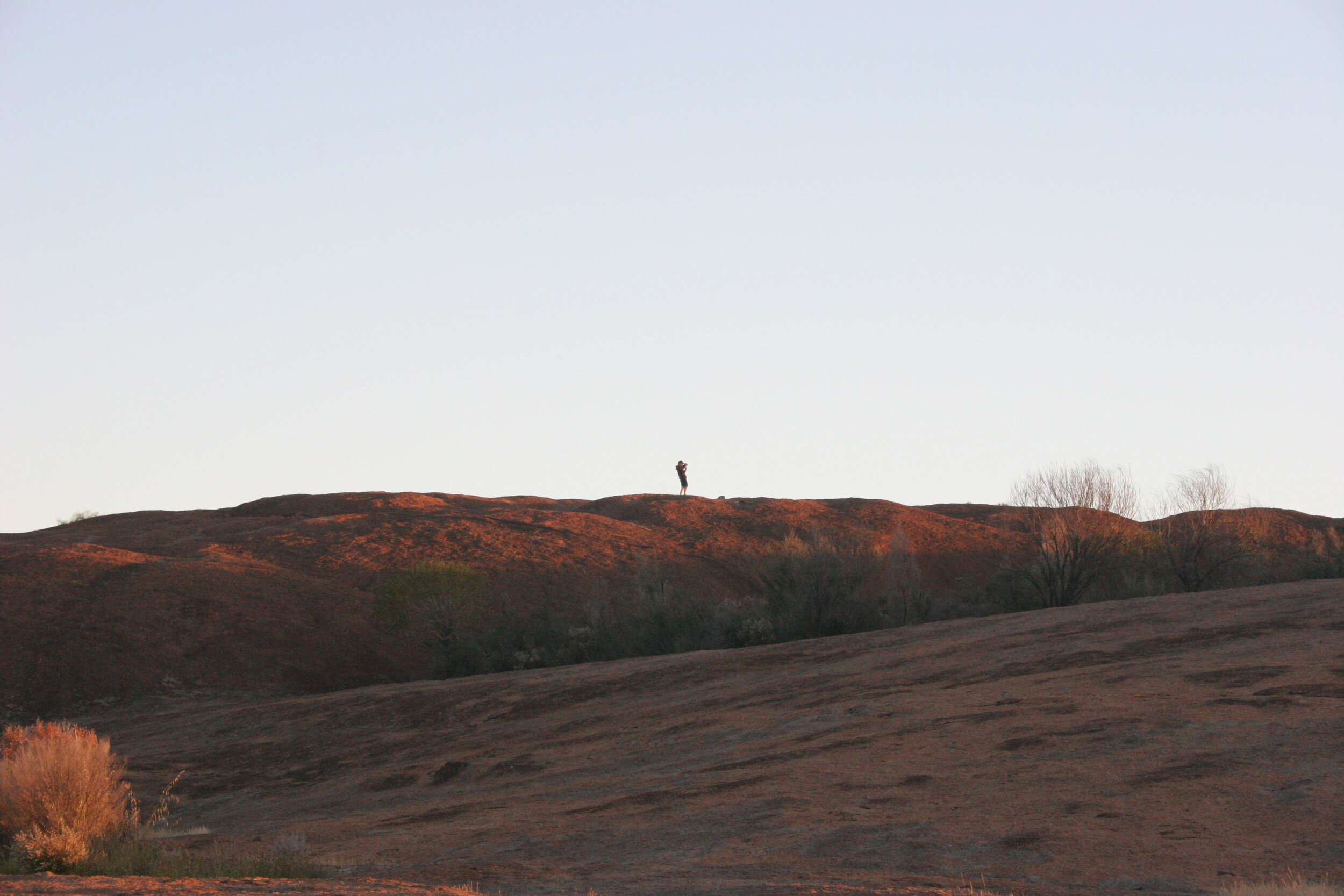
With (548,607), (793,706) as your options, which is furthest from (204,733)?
(548,607)

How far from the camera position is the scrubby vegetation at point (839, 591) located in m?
33.9

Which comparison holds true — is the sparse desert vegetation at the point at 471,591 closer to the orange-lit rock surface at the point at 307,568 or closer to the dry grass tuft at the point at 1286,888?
the orange-lit rock surface at the point at 307,568

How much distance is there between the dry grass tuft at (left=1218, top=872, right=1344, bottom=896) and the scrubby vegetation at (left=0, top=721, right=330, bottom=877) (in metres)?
7.13

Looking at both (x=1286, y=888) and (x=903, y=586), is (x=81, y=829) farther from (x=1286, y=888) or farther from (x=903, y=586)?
(x=903, y=586)

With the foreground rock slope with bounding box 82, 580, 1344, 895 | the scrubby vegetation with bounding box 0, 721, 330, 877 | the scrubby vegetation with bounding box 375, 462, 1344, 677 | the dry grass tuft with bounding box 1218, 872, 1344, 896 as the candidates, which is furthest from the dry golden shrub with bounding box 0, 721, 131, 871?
the scrubby vegetation with bounding box 375, 462, 1344, 677

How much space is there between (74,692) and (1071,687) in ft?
90.7

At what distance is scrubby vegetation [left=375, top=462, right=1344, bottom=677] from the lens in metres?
33.9

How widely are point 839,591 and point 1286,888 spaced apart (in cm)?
2671

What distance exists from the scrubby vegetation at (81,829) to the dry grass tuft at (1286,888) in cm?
713

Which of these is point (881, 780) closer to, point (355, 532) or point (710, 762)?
point (710, 762)

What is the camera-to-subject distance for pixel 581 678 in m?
25.6

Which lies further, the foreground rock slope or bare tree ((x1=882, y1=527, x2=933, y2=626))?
bare tree ((x1=882, y1=527, x2=933, y2=626))

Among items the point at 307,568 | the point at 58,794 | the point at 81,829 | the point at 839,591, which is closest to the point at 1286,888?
the point at 81,829

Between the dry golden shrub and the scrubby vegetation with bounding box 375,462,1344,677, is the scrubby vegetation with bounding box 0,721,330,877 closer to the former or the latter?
the dry golden shrub
